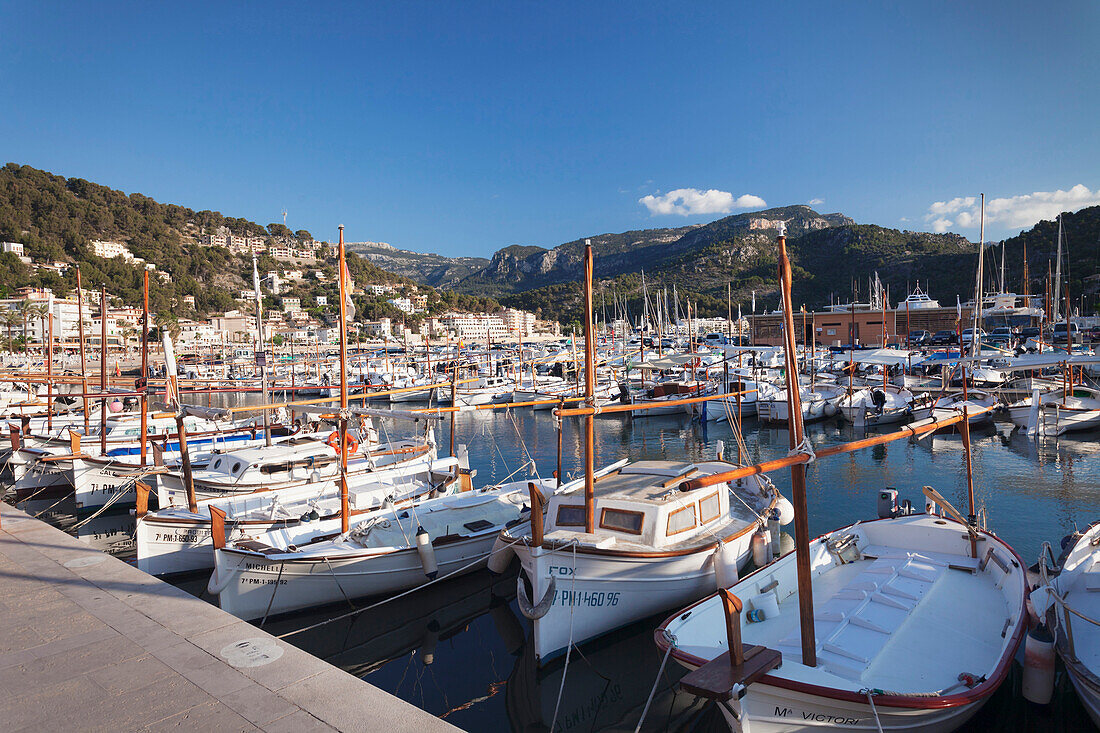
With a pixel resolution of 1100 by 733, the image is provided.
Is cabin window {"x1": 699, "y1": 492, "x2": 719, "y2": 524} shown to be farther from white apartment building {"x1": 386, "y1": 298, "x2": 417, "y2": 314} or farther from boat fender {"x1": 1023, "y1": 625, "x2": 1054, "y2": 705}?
white apartment building {"x1": 386, "y1": 298, "x2": 417, "y2": 314}

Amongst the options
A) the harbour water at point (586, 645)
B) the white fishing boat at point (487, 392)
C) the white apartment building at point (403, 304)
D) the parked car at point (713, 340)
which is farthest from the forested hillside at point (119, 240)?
Answer: the harbour water at point (586, 645)

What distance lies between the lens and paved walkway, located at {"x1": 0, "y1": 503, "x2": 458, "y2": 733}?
537cm

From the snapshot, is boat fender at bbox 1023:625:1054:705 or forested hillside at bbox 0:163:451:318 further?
forested hillside at bbox 0:163:451:318

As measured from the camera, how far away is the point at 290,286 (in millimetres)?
183375

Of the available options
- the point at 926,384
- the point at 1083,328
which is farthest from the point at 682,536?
the point at 1083,328

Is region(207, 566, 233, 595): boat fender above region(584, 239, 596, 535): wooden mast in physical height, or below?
below

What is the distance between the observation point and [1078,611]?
845 cm

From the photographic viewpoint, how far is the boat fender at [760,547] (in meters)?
12.6

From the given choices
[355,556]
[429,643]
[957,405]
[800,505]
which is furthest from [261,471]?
[957,405]

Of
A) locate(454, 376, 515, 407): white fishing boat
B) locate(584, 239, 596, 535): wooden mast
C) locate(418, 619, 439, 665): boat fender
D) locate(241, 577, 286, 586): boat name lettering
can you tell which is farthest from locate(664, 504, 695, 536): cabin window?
locate(454, 376, 515, 407): white fishing boat

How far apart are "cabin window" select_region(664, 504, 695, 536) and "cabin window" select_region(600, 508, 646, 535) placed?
2.01ft

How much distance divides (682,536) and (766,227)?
663 ft

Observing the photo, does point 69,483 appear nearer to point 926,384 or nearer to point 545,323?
point 926,384

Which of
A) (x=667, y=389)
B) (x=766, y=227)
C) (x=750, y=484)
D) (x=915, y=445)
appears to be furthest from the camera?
(x=766, y=227)
